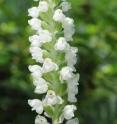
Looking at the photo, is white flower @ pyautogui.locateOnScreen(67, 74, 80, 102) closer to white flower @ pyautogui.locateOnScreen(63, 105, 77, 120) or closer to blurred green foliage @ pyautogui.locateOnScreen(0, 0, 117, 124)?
white flower @ pyautogui.locateOnScreen(63, 105, 77, 120)

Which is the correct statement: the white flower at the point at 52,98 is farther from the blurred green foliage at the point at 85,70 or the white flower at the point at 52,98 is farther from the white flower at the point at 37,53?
the blurred green foliage at the point at 85,70

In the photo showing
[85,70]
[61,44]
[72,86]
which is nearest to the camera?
[61,44]

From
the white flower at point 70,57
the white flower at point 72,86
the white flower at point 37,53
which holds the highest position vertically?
the white flower at point 37,53

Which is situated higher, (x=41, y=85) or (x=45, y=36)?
(x=45, y=36)

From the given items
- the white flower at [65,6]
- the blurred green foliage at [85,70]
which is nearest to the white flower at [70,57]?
the white flower at [65,6]

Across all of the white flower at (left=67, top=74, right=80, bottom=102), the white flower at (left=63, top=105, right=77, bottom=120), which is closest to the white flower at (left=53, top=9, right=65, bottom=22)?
the white flower at (left=67, top=74, right=80, bottom=102)

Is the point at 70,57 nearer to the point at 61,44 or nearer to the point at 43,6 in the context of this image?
the point at 61,44

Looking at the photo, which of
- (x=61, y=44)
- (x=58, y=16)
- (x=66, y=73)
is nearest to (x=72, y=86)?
(x=66, y=73)

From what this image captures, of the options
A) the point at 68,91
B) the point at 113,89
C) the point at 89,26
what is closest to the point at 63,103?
the point at 68,91
